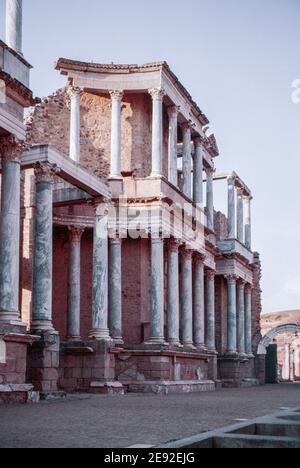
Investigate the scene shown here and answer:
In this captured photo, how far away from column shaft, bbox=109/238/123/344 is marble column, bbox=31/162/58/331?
6.26 meters

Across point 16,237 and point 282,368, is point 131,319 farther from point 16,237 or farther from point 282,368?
point 282,368

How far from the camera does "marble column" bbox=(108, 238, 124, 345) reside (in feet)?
78.4

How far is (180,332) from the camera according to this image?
29047 mm

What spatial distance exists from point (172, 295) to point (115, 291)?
2728 mm

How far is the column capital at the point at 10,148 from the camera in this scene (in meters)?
16.1

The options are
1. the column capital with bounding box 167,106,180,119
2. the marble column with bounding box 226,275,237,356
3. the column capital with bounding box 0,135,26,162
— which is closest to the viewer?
the column capital with bounding box 0,135,26,162

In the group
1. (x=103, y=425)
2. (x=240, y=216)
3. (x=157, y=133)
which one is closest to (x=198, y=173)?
(x=157, y=133)

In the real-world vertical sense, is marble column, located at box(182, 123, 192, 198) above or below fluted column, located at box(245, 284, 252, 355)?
above

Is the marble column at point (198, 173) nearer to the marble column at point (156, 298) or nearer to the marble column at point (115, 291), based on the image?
the marble column at point (156, 298)

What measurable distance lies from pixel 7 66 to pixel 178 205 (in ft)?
38.9

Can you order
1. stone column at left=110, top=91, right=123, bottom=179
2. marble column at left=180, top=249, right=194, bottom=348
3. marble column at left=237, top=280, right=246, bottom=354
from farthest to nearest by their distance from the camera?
marble column at left=237, top=280, right=246, bottom=354, marble column at left=180, top=249, right=194, bottom=348, stone column at left=110, top=91, right=123, bottom=179

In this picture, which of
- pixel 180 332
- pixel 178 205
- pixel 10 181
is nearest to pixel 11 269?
pixel 10 181

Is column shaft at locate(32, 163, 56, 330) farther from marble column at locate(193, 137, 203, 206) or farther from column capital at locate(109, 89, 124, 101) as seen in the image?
marble column at locate(193, 137, 203, 206)

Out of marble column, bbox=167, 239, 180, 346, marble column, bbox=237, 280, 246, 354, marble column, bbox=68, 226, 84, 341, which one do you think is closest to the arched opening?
marble column, bbox=237, 280, 246, 354
